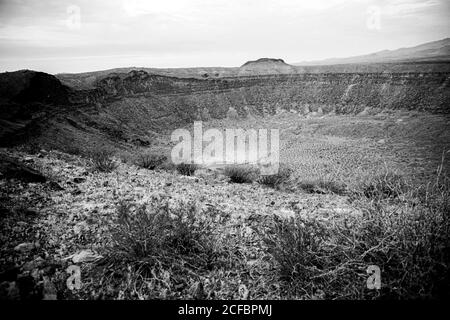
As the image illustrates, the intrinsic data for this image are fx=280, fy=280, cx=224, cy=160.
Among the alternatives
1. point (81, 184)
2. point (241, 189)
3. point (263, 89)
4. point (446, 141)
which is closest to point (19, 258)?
point (81, 184)

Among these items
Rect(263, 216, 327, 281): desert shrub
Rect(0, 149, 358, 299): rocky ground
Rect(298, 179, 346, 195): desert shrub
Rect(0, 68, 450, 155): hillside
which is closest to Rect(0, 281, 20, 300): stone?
Rect(0, 149, 358, 299): rocky ground

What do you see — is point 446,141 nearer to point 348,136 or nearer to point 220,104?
point 348,136

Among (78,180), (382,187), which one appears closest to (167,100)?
(78,180)

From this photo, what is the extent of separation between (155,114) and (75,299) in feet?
89.5

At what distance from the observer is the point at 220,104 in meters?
35.1

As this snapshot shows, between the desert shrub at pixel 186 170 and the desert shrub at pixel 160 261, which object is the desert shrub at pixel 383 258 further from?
the desert shrub at pixel 186 170

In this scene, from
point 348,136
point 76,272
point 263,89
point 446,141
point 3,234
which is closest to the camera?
point 76,272

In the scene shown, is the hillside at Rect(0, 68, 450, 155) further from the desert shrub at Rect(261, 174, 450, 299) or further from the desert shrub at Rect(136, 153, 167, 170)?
the desert shrub at Rect(261, 174, 450, 299)

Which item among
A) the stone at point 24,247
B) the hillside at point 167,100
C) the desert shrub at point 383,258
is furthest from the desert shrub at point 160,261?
the hillside at point 167,100

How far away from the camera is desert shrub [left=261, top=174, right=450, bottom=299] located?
2.20 m

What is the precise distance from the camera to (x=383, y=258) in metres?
2.54

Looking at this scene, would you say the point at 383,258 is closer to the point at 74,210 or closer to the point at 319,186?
the point at 74,210
